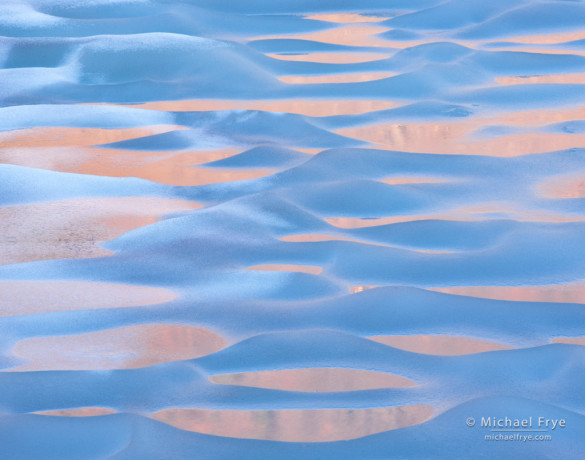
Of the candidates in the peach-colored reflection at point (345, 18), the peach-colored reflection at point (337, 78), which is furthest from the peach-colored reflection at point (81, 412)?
the peach-colored reflection at point (345, 18)

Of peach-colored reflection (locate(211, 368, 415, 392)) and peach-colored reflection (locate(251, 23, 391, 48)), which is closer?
peach-colored reflection (locate(211, 368, 415, 392))

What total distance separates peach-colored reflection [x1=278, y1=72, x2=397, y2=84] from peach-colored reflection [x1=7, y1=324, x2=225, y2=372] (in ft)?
4.06

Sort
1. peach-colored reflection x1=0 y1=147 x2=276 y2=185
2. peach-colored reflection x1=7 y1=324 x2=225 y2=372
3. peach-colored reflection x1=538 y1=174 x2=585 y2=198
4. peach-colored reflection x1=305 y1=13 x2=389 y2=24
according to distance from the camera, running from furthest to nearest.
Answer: peach-colored reflection x1=305 y1=13 x2=389 y2=24 → peach-colored reflection x1=0 y1=147 x2=276 y2=185 → peach-colored reflection x1=538 y1=174 x2=585 y2=198 → peach-colored reflection x1=7 y1=324 x2=225 y2=372

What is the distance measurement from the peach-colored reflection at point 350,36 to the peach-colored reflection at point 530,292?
1468mm

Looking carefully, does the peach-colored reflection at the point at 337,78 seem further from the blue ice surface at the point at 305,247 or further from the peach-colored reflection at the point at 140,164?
the peach-colored reflection at the point at 140,164

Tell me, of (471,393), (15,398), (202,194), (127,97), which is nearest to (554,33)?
(127,97)

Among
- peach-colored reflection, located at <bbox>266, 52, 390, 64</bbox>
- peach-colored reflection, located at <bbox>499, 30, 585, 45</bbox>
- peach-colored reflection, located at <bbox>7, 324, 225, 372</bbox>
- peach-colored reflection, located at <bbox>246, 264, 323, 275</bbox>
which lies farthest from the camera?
peach-colored reflection, located at <bbox>499, 30, 585, 45</bbox>

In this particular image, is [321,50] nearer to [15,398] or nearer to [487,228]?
[487,228]

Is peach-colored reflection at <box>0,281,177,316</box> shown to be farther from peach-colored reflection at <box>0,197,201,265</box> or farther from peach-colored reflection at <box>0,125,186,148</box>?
peach-colored reflection at <box>0,125,186,148</box>

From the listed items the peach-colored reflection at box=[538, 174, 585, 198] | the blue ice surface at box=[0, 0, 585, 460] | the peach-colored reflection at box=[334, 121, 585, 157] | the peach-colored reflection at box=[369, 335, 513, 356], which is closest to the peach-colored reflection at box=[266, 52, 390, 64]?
the blue ice surface at box=[0, 0, 585, 460]

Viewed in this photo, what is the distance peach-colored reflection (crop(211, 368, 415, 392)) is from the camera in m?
0.96

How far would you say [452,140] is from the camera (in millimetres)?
1788

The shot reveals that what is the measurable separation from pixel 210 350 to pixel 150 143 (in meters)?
0.86

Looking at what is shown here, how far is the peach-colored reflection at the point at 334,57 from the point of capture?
2.38 metres
